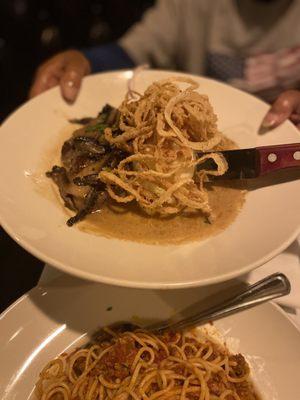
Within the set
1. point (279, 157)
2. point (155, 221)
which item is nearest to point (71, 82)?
point (155, 221)

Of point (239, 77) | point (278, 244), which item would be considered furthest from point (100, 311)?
point (239, 77)

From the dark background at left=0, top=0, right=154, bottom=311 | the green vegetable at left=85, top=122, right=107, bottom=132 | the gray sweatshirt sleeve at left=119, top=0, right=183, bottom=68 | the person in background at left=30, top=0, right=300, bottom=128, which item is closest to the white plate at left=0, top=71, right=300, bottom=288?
the green vegetable at left=85, top=122, right=107, bottom=132

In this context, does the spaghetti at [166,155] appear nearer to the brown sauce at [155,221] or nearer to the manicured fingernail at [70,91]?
the brown sauce at [155,221]

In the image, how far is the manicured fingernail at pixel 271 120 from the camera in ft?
5.78

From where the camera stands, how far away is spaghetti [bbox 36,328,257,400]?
4.40 ft

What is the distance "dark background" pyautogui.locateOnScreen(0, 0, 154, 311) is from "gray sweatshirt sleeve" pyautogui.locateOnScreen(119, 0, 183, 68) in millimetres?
1197

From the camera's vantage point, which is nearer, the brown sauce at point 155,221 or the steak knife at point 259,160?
the brown sauce at point 155,221

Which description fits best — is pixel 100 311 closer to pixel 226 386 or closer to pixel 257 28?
pixel 226 386

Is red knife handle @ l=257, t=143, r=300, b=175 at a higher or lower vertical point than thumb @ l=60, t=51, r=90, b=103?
lower

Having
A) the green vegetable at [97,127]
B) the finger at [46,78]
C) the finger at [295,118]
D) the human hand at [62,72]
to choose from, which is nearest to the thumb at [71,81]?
the human hand at [62,72]

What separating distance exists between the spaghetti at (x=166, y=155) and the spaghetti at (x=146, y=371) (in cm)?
48

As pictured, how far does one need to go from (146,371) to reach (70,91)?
1.26 metres

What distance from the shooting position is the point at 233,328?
1.46 m

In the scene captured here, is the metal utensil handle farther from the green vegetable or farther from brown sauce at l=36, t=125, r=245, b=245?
the green vegetable
